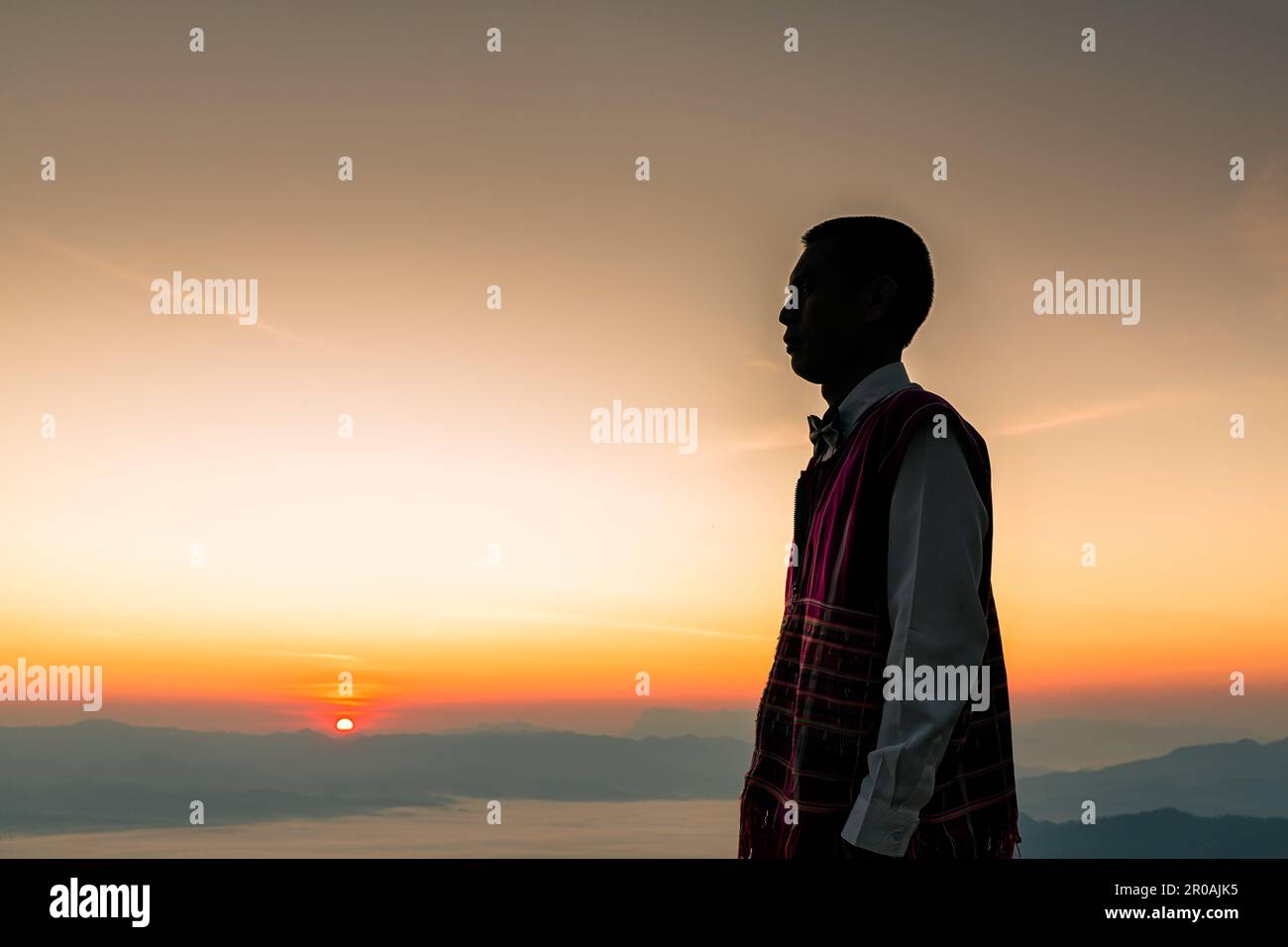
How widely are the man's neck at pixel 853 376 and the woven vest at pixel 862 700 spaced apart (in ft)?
0.36

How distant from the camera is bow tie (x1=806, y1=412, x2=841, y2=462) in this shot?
1.89 metres

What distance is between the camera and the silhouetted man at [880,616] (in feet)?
4.99

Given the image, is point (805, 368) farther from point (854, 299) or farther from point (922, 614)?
point (922, 614)

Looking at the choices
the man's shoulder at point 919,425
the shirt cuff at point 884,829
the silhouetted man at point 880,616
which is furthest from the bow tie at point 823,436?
the shirt cuff at point 884,829

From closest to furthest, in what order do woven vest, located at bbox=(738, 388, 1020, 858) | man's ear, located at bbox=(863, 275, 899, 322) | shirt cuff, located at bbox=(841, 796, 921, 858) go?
shirt cuff, located at bbox=(841, 796, 921, 858), woven vest, located at bbox=(738, 388, 1020, 858), man's ear, located at bbox=(863, 275, 899, 322)

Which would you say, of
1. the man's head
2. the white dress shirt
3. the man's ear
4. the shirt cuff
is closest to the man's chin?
the man's head

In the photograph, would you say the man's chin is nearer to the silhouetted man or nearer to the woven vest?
the silhouetted man

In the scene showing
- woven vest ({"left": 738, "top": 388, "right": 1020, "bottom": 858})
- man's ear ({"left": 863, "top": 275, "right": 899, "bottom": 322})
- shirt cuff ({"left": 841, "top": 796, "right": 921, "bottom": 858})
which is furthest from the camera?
man's ear ({"left": 863, "top": 275, "right": 899, "bottom": 322})

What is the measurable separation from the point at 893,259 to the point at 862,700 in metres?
0.80

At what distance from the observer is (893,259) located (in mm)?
1881
